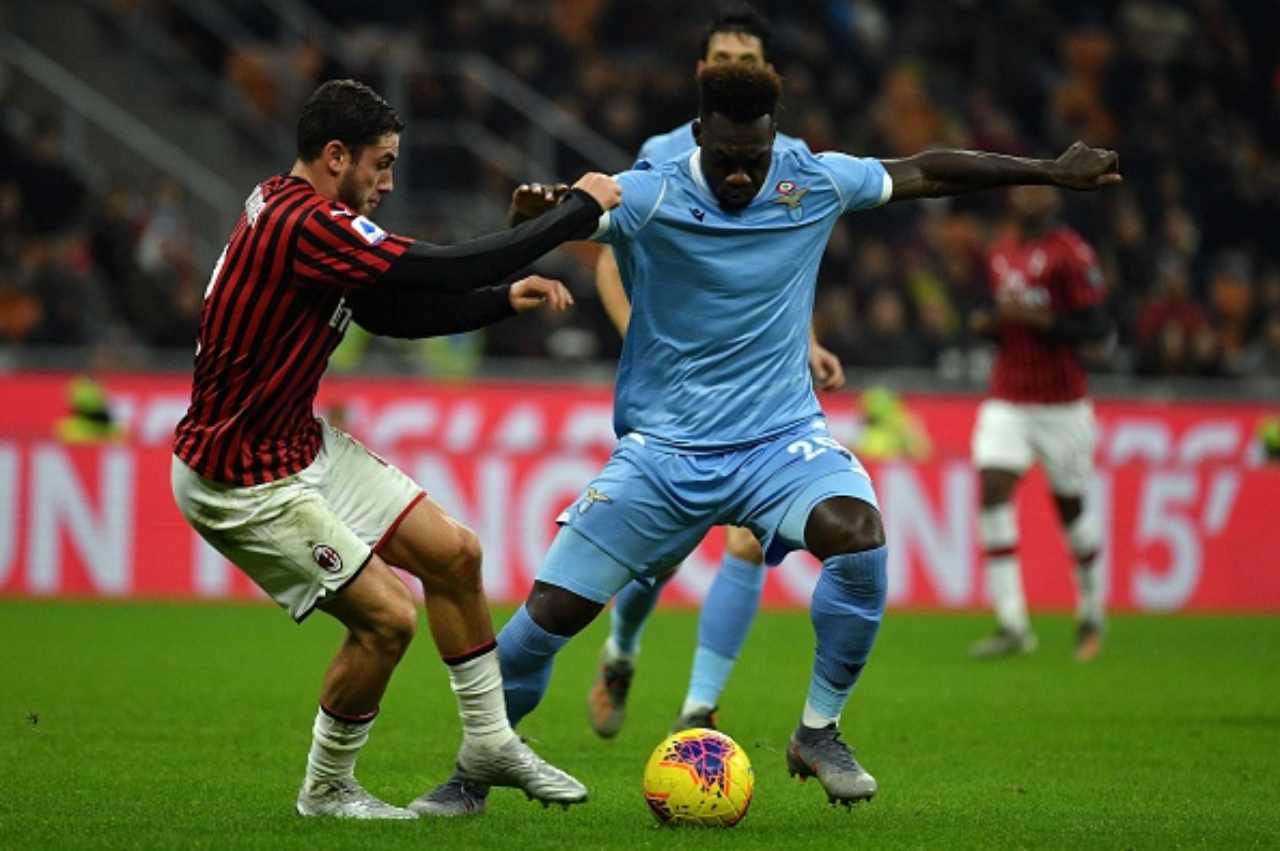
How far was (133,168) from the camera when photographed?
810 inches

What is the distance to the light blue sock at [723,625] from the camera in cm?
874

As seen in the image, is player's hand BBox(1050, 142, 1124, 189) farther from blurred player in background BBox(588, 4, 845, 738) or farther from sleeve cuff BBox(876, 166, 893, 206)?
blurred player in background BBox(588, 4, 845, 738)

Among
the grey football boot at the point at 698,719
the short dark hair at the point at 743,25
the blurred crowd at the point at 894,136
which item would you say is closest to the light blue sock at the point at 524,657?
the grey football boot at the point at 698,719

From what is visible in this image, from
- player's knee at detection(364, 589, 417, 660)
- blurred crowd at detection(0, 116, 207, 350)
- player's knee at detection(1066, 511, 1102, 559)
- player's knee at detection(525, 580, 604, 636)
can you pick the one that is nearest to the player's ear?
player's knee at detection(364, 589, 417, 660)

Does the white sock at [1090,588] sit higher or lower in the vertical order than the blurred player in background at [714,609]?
lower

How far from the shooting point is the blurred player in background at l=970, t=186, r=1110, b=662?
1319cm

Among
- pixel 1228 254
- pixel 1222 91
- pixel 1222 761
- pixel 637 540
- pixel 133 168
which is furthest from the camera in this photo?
pixel 1222 91

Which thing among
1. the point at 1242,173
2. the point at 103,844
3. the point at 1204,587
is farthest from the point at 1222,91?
the point at 103,844

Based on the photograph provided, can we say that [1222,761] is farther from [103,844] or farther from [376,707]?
[103,844]

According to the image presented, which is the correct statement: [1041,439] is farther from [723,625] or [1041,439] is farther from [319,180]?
[319,180]

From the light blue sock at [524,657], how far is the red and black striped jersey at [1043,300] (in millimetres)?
7076

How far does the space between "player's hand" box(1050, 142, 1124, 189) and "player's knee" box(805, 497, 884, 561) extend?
123cm

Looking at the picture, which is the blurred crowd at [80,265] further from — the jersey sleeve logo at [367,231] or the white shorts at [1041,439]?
the jersey sleeve logo at [367,231]

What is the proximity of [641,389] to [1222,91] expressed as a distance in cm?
1891
